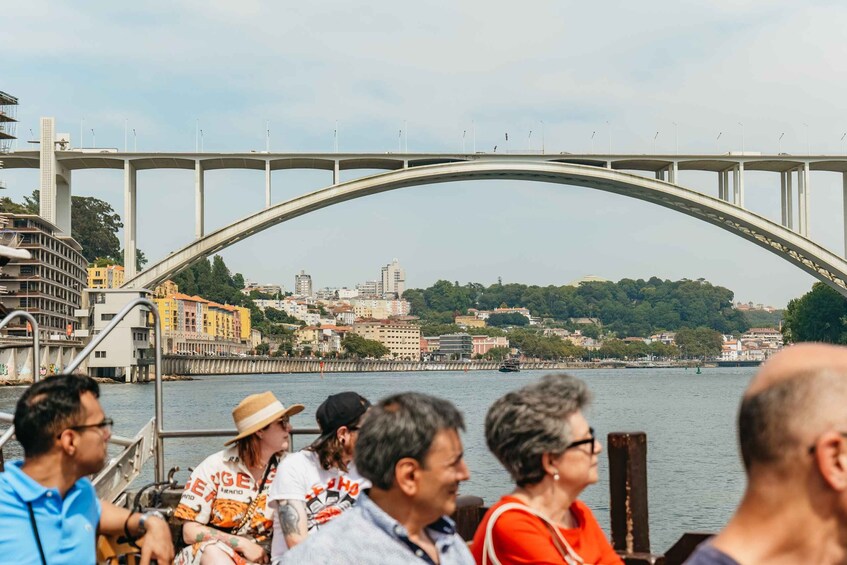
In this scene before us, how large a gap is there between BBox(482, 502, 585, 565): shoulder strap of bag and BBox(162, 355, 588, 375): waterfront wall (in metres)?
57.8

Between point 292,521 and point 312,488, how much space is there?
0.13 metres

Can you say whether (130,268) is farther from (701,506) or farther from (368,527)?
(368,527)

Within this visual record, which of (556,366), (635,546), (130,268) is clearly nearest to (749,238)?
(130,268)

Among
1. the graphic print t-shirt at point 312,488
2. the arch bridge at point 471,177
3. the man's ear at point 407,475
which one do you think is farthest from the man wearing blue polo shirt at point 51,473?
the arch bridge at point 471,177

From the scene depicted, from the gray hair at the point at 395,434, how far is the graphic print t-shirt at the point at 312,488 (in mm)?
1242

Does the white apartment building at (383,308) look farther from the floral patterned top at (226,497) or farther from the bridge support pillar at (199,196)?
the floral patterned top at (226,497)

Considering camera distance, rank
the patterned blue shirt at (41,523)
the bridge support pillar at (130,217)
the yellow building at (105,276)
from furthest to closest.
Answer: the yellow building at (105,276), the bridge support pillar at (130,217), the patterned blue shirt at (41,523)

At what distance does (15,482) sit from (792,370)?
1669 millimetres

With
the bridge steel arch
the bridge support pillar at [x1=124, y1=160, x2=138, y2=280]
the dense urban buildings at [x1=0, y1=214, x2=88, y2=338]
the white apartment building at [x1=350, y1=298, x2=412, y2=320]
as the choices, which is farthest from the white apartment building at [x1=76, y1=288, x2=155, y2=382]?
the white apartment building at [x1=350, y1=298, x2=412, y2=320]

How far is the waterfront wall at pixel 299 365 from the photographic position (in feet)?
247

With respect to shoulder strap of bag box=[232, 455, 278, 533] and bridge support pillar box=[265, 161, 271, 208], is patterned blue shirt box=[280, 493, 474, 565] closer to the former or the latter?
shoulder strap of bag box=[232, 455, 278, 533]

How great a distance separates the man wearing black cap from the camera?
3215mm

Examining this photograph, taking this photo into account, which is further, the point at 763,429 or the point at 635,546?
the point at 635,546

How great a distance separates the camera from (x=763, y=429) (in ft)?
3.67
